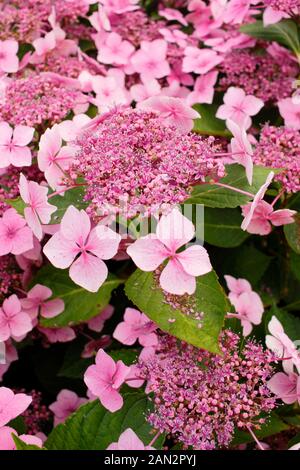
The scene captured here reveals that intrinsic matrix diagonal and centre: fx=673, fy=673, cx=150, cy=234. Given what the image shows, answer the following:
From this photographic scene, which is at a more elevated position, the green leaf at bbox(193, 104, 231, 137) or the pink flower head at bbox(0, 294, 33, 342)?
the green leaf at bbox(193, 104, 231, 137)

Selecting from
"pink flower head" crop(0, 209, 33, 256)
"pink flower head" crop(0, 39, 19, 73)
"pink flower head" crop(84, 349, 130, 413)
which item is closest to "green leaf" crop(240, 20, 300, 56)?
"pink flower head" crop(0, 39, 19, 73)

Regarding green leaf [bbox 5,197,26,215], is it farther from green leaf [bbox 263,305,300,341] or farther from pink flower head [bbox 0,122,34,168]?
green leaf [bbox 263,305,300,341]

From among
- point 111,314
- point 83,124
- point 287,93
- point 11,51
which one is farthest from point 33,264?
point 287,93

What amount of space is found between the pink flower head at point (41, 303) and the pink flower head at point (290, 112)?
0.58m

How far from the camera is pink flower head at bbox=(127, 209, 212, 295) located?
947 mm

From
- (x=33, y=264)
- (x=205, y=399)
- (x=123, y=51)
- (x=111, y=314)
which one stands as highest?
(x=123, y=51)

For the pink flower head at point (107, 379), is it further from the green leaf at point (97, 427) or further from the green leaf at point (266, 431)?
the green leaf at point (266, 431)

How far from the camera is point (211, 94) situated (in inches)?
59.7

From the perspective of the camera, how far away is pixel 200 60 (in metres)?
1.53

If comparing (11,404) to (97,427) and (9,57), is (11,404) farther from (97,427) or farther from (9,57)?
(9,57)

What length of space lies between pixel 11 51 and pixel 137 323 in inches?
26.2

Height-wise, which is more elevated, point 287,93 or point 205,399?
point 287,93

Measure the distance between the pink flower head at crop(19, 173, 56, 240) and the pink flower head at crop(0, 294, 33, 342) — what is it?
26 cm
